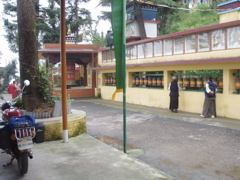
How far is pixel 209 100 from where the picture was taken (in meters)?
9.79

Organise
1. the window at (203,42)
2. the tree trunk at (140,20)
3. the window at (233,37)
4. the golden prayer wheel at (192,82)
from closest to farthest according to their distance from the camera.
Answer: the window at (233,37) → the window at (203,42) → the golden prayer wheel at (192,82) → the tree trunk at (140,20)

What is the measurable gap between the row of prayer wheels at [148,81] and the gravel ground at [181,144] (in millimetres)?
3385

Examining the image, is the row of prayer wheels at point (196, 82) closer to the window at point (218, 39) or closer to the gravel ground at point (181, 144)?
the window at point (218, 39)

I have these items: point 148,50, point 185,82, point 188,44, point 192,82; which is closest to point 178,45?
point 188,44

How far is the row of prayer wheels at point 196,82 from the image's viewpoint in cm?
1020

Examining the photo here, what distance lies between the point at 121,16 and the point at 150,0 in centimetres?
1875

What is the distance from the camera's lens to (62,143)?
20.1ft

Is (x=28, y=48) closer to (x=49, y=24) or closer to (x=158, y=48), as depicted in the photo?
(x=158, y=48)

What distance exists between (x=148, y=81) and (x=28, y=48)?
27.7 ft

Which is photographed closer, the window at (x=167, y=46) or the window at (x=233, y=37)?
the window at (x=233, y=37)

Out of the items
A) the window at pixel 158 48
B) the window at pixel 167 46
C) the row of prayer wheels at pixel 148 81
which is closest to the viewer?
the window at pixel 167 46

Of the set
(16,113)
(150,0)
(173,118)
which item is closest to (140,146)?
(16,113)

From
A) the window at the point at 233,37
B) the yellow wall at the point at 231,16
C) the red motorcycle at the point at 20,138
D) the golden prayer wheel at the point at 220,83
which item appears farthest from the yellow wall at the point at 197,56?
the red motorcycle at the point at 20,138

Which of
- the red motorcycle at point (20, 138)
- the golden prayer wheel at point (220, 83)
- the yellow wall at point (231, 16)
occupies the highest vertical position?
the yellow wall at point (231, 16)
